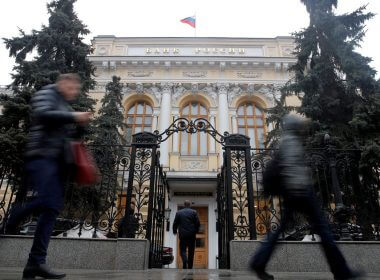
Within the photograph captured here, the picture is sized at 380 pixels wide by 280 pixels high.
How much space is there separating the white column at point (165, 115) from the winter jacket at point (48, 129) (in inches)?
617

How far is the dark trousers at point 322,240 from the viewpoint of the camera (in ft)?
9.49

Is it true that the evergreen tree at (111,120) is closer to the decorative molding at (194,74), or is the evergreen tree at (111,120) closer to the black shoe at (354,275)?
the decorative molding at (194,74)

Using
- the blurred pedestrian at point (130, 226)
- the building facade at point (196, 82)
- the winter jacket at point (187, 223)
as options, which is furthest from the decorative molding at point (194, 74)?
the blurred pedestrian at point (130, 226)

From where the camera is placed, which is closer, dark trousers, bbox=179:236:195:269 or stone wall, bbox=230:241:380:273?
stone wall, bbox=230:241:380:273

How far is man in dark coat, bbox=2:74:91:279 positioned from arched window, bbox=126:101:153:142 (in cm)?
1726

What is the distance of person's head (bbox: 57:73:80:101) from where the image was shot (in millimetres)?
3365

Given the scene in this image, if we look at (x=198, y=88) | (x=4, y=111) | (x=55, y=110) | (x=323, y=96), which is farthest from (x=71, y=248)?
(x=198, y=88)

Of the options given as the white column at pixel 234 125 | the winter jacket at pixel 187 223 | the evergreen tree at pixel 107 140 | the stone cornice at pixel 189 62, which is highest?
the stone cornice at pixel 189 62

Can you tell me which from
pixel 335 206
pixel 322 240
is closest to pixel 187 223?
pixel 335 206

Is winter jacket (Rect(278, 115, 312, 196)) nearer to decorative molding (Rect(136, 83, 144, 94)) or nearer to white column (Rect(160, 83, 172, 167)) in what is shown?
white column (Rect(160, 83, 172, 167))

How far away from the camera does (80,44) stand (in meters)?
14.7

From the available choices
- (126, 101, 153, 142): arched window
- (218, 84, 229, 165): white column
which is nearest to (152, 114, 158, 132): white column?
(126, 101, 153, 142): arched window

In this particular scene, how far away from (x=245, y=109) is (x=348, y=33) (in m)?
9.93

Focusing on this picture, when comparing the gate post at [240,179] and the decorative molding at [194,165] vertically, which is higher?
the decorative molding at [194,165]
